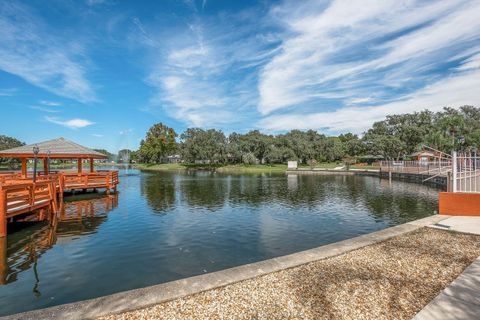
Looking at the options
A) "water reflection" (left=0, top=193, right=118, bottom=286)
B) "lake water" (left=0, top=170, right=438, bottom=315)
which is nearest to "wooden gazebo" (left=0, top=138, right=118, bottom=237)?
"water reflection" (left=0, top=193, right=118, bottom=286)

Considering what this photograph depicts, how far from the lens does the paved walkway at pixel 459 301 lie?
3828mm

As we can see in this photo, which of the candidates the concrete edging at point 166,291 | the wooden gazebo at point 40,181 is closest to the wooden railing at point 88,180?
the wooden gazebo at point 40,181

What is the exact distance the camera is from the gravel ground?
161 inches

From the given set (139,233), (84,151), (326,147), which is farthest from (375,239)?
(326,147)

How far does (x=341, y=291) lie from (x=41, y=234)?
12229 mm

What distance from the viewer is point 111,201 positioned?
20016mm

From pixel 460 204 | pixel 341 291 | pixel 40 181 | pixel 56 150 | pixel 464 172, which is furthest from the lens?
pixel 56 150

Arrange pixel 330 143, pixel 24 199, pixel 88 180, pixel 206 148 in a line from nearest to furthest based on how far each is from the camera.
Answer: pixel 24 199 < pixel 88 180 < pixel 206 148 < pixel 330 143

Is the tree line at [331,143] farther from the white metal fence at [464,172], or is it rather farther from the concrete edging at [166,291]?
the concrete edging at [166,291]

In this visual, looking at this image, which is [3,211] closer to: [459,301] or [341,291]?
[341,291]

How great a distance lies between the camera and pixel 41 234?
11195mm

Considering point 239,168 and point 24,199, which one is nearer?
point 24,199

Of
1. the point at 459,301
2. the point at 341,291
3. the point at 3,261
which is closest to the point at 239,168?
the point at 3,261

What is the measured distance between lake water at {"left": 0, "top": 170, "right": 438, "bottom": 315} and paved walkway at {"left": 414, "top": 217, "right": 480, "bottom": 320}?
4936mm
